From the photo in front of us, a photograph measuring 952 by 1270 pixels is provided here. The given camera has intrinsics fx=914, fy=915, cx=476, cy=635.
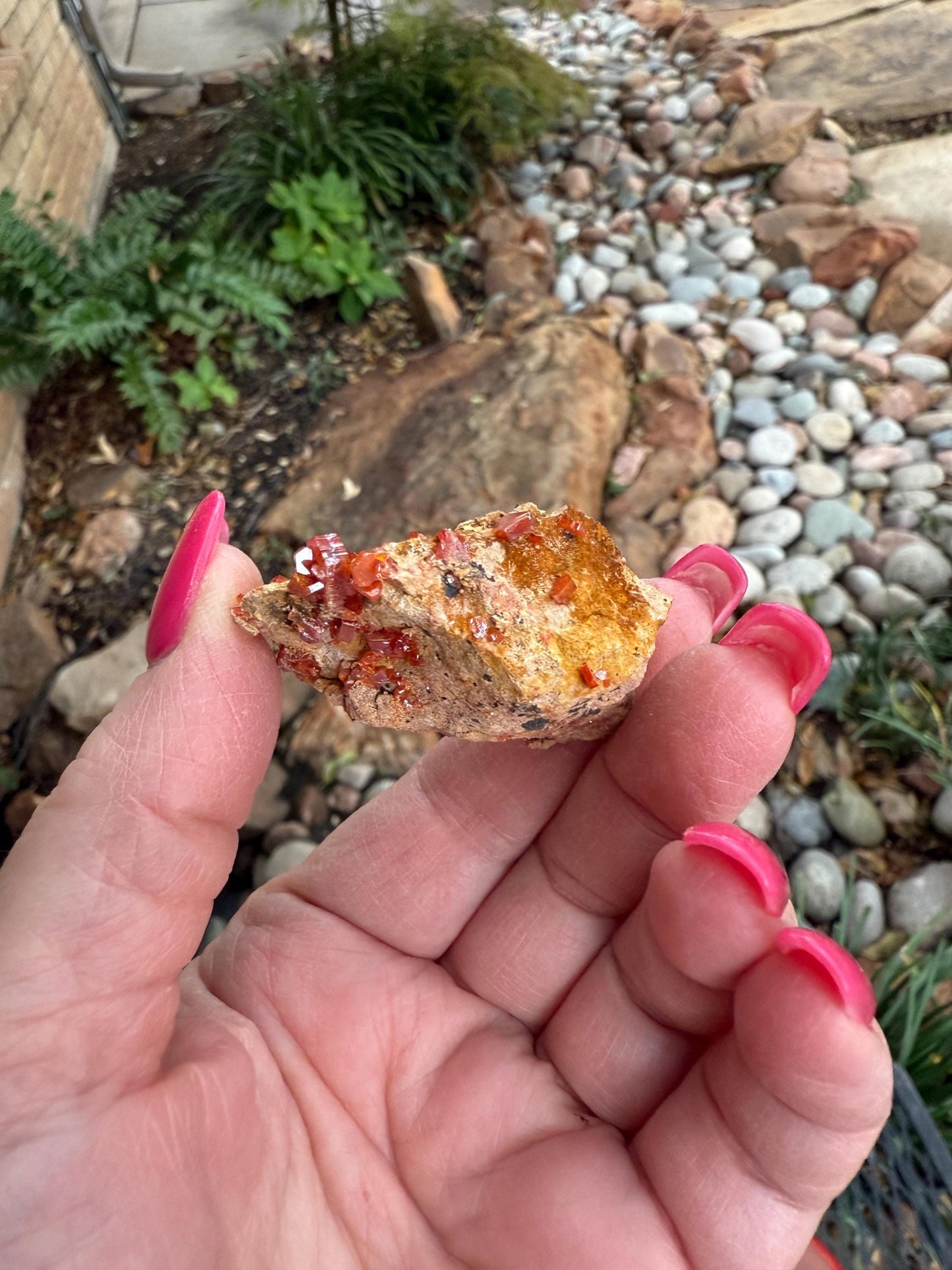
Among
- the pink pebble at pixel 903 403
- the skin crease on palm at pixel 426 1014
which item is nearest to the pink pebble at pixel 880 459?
the pink pebble at pixel 903 403

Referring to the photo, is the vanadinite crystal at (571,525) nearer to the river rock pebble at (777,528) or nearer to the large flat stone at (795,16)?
the river rock pebble at (777,528)

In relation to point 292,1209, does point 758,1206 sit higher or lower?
lower

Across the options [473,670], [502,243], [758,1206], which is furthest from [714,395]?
[758,1206]

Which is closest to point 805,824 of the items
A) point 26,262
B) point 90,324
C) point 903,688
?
point 903,688

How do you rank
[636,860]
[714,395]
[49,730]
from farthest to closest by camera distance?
[714,395], [49,730], [636,860]

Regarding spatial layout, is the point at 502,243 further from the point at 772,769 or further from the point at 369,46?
the point at 772,769

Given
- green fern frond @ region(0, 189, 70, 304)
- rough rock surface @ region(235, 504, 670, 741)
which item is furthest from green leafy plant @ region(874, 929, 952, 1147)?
green fern frond @ region(0, 189, 70, 304)

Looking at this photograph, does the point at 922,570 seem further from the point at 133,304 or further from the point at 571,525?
the point at 133,304
